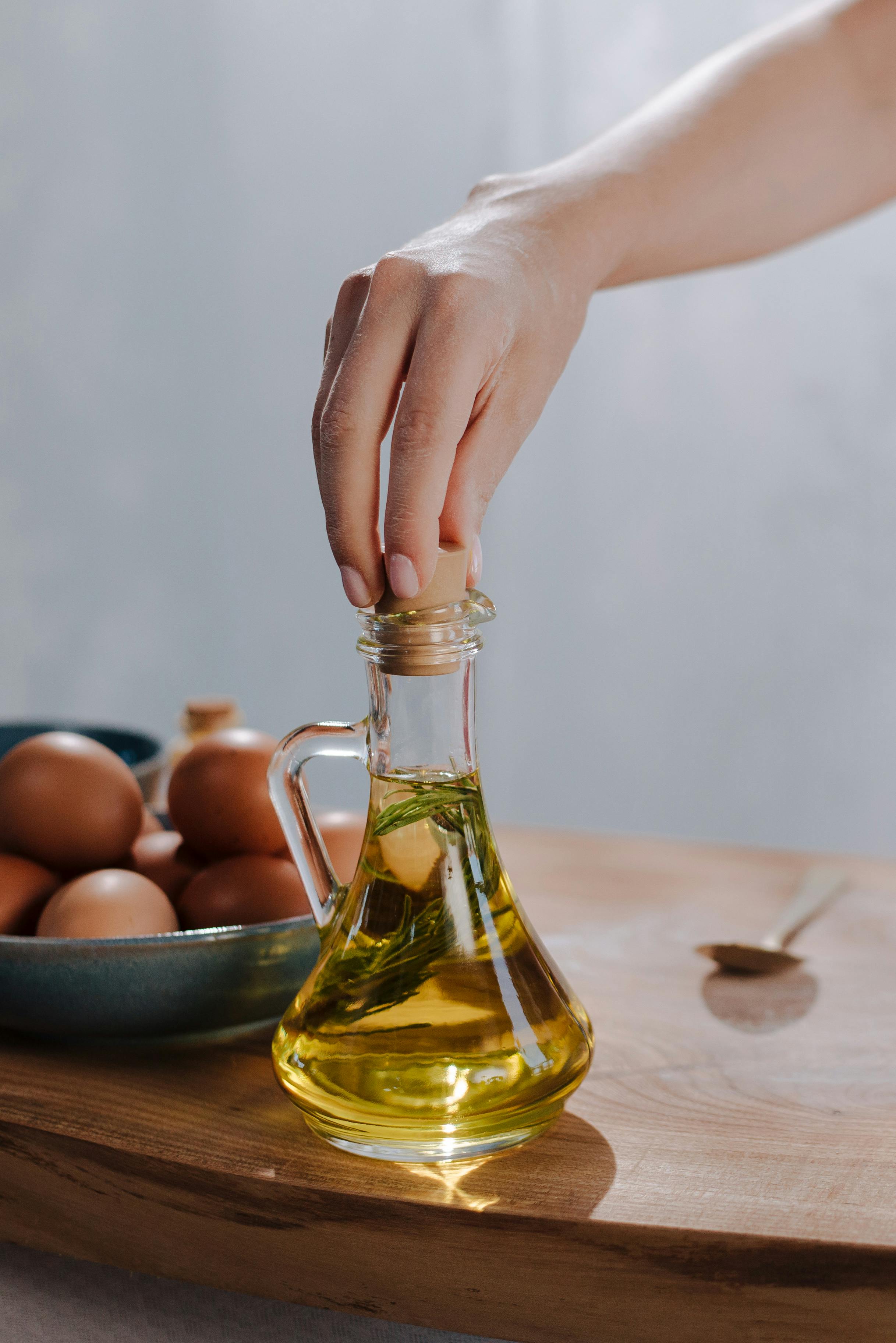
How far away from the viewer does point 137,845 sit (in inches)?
24.4

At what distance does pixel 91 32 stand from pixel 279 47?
0.40 metres

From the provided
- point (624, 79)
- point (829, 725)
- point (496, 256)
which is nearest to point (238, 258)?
point (624, 79)

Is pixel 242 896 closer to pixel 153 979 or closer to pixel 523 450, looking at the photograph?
pixel 153 979

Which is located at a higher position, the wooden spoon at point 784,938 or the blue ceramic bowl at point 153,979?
the blue ceramic bowl at point 153,979

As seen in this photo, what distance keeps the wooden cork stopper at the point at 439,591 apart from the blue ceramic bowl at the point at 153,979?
0.55ft

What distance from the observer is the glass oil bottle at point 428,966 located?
1.37ft

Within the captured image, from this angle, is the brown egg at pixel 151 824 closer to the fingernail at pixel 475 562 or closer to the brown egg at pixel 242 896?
the brown egg at pixel 242 896

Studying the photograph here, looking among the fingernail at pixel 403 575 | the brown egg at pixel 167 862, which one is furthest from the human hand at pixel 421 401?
the brown egg at pixel 167 862

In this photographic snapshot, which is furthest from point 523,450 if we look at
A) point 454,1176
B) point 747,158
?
point 454,1176

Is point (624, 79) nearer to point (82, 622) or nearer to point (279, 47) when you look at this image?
point (279, 47)

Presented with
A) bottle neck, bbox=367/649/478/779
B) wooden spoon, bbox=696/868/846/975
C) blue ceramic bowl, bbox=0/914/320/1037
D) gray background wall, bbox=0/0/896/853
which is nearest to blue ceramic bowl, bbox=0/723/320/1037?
blue ceramic bowl, bbox=0/914/320/1037

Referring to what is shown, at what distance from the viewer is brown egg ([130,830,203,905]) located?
593mm

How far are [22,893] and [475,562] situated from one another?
0.92 feet

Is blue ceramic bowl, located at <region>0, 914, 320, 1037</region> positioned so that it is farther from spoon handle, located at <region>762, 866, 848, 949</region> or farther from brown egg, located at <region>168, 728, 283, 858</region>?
spoon handle, located at <region>762, 866, 848, 949</region>
